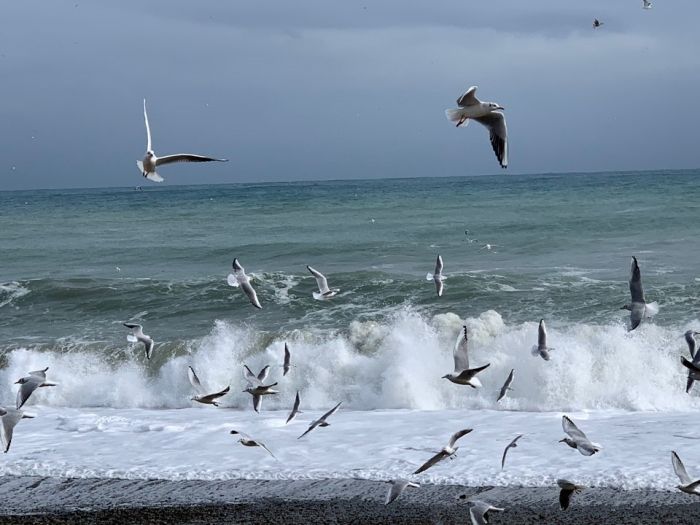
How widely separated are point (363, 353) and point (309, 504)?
580 cm

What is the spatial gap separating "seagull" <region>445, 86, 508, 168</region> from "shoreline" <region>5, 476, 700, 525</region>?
2896mm

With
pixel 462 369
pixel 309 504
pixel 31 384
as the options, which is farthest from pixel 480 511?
pixel 31 384

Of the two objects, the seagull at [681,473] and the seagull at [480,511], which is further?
the seagull at [480,511]

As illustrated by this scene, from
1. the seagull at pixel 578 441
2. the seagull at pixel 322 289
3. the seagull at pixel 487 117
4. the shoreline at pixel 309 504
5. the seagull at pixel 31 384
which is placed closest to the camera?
the seagull at pixel 578 441

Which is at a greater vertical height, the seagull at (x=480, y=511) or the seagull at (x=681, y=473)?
the seagull at (x=681, y=473)

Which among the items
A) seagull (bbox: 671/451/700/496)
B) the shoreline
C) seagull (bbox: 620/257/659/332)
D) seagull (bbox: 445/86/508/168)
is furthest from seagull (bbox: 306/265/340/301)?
seagull (bbox: 671/451/700/496)

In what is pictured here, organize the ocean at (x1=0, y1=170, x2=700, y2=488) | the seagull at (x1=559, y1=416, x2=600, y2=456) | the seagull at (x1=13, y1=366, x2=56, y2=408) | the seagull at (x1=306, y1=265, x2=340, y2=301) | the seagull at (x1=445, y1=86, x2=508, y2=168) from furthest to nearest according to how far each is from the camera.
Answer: the ocean at (x1=0, y1=170, x2=700, y2=488) → the seagull at (x1=306, y1=265, x2=340, y2=301) → the seagull at (x1=13, y1=366, x2=56, y2=408) → the seagull at (x1=445, y1=86, x2=508, y2=168) → the seagull at (x1=559, y1=416, x2=600, y2=456)

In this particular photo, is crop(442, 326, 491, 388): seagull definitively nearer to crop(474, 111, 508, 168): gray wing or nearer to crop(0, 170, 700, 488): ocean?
crop(0, 170, 700, 488): ocean

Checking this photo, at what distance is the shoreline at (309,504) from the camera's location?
7.69m

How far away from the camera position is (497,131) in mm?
7133

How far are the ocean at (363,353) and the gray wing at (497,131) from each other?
9.95 feet

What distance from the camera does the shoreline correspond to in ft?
25.2

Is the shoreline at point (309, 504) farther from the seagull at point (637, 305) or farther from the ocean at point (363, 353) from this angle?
the seagull at point (637, 305)

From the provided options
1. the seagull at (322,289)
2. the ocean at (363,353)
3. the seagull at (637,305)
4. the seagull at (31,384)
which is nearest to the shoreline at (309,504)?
the ocean at (363,353)
